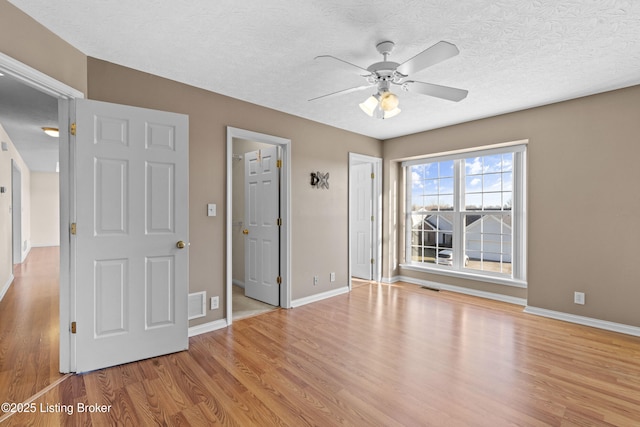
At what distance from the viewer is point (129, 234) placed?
99.0 inches

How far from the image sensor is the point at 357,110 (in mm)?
3818

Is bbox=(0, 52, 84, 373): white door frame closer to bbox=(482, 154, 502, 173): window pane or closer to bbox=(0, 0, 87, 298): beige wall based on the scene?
bbox=(0, 0, 87, 298): beige wall

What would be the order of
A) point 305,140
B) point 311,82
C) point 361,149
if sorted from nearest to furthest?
point 311,82 < point 305,140 < point 361,149

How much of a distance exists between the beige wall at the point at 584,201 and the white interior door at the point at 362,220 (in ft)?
7.22

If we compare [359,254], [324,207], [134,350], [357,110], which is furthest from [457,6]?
[359,254]

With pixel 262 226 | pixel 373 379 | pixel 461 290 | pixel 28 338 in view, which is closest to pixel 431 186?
pixel 461 290

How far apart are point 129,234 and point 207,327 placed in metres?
1.29

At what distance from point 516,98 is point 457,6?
2100 mm

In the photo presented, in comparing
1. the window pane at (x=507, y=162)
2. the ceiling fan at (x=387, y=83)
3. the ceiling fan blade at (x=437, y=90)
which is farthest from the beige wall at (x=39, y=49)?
the window pane at (x=507, y=162)

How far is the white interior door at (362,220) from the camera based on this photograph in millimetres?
5495

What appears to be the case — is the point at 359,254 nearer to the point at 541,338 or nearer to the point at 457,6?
the point at 541,338

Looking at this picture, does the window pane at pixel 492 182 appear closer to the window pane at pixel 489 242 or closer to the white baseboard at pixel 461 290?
the window pane at pixel 489 242

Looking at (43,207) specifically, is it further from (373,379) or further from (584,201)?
(584,201)

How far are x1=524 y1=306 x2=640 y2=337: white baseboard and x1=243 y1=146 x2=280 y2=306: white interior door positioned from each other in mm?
3257
